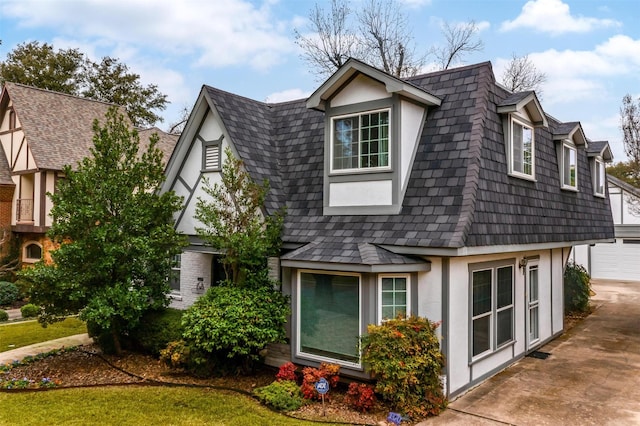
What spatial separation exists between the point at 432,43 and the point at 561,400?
22452 millimetres

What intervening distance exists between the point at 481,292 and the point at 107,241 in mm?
7783

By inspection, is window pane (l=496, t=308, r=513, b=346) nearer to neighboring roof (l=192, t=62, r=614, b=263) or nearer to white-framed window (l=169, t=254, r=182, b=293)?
neighboring roof (l=192, t=62, r=614, b=263)

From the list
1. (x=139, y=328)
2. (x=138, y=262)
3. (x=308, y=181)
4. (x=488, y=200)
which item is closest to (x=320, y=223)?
(x=308, y=181)

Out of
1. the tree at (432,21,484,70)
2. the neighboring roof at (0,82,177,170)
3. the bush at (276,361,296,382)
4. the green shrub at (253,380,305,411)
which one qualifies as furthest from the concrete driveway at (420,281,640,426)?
the neighboring roof at (0,82,177,170)

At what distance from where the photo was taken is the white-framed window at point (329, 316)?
27.0 ft

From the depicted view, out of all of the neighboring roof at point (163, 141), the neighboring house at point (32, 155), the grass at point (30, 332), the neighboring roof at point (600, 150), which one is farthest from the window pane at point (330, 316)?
the neighboring roof at point (163, 141)

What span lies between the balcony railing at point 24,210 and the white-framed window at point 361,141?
18.6 m

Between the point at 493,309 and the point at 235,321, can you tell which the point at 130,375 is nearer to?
the point at 235,321

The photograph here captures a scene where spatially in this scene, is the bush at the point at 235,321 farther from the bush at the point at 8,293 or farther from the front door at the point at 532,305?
the bush at the point at 8,293

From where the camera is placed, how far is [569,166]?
13438 millimetres

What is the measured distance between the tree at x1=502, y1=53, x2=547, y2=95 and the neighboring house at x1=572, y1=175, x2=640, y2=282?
7038 millimetres

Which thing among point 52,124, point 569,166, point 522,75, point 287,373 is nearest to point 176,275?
point 287,373

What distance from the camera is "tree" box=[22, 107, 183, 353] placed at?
9594 mm

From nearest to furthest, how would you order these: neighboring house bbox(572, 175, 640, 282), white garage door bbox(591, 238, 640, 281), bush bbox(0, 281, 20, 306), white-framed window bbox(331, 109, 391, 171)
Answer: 1. white-framed window bbox(331, 109, 391, 171)
2. bush bbox(0, 281, 20, 306)
3. neighboring house bbox(572, 175, 640, 282)
4. white garage door bbox(591, 238, 640, 281)
